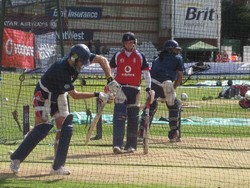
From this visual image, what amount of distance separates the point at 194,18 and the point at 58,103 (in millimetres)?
8350

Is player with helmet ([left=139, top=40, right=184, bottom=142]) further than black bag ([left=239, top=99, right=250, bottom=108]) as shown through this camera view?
No

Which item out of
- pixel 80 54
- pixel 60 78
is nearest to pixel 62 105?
pixel 60 78

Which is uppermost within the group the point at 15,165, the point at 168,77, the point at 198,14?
the point at 198,14

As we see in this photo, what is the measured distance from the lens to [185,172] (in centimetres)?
882

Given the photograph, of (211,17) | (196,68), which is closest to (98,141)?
(211,17)

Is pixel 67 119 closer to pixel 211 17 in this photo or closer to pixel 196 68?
pixel 211 17

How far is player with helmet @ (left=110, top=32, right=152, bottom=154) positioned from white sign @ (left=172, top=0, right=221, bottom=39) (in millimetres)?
4851

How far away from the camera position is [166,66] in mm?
12422

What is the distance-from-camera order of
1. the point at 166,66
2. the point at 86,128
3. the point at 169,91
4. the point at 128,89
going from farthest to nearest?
1. the point at 86,128
2. the point at 166,66
3. the point at 169,91
4. the point at 128,89

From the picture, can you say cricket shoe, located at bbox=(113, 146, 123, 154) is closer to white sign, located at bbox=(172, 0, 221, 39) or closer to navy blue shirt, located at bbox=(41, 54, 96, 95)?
navy blue shirt, located at bbox=(41, 54, 96, 95)

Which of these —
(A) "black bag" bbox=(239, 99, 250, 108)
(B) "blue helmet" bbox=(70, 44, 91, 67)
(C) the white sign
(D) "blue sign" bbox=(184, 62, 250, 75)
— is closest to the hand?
(B) "blue helmet" bbox=(70, 44, 91, 67)

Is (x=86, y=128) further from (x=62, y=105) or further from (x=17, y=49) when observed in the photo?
(x=62, y=105)

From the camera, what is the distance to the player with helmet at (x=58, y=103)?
27.5 ft

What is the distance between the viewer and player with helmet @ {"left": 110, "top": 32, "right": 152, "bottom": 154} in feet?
35.3
